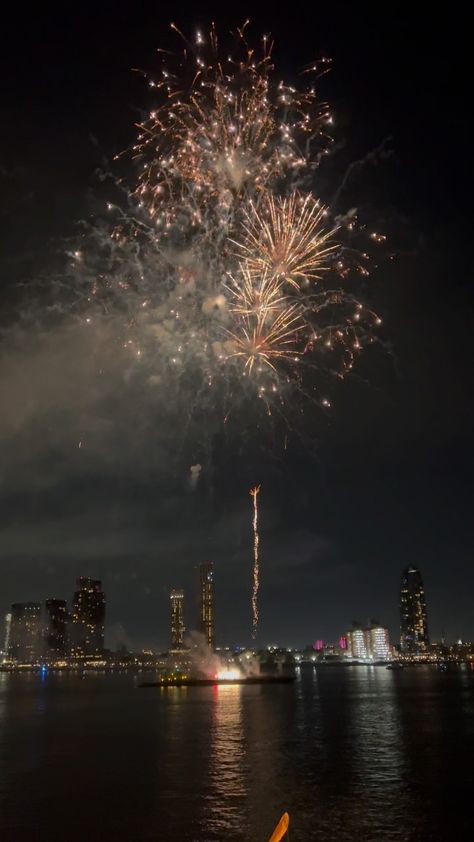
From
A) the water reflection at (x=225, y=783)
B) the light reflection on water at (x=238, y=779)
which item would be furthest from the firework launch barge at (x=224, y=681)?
the water reflection at (x=225, y=783)

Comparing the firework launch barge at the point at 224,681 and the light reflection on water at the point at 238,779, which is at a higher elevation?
the light reflection on water at the point at 238,779

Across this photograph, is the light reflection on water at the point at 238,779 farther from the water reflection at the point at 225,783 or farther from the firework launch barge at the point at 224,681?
the firework launch barge at the point at 224,681

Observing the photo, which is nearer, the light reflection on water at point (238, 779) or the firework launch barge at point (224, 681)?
the light reflection on water at point (238, 779)

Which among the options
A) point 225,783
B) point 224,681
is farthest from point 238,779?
point 224,681

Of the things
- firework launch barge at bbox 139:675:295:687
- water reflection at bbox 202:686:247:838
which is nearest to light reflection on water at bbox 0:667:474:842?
water reflection at bbox 202:686:247:838

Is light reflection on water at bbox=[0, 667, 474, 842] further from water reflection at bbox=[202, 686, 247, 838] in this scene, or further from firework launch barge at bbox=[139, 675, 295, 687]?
firework launch barge at bbox=[139, 675, 295, 687]

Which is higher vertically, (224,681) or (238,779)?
(238,779)

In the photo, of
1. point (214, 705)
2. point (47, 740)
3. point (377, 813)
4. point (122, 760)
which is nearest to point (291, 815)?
point (377, 813)

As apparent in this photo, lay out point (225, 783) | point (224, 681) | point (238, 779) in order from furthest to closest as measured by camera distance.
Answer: point (224, 681), point (238, 779), point (225, 783)

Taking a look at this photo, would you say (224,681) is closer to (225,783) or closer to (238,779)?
(238,779)

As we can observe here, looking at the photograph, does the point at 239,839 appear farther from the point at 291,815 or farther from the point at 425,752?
the point at 425,752
